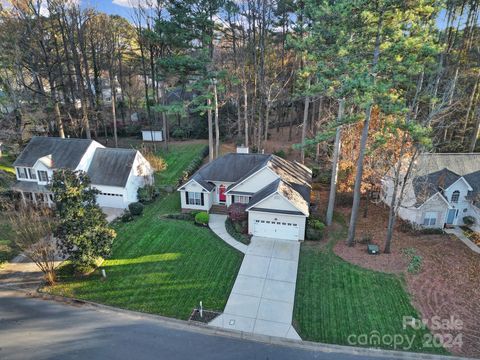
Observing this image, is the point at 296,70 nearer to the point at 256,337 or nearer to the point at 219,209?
the point at 219,209

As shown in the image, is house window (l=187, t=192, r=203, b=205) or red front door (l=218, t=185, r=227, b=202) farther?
red front door (l=218, t=185, r=227, b=202)

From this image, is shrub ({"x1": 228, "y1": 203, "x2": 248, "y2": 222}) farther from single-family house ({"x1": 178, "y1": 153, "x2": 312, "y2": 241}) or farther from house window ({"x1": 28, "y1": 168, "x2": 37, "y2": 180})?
house window ({"x1": 28, "y1": 168, "x2": 37, "y2": 180})

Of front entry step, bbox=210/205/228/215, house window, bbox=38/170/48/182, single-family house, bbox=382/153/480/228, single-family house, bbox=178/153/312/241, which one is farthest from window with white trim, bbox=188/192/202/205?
single-family house, bbox=382/153/480/228

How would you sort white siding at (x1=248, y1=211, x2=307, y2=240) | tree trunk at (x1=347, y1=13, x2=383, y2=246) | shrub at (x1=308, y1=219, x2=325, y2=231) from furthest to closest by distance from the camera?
shrub at (x1=308, y1=219, x2=325, y2=231), white siding at (x1=248, y1=211, x2=307, y2=240), tree trunk at (x1=347, y1=13, x2=383, y2=246)

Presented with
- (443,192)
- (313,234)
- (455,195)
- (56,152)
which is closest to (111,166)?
(56,152)

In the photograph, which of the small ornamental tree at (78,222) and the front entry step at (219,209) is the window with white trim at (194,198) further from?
the small ornamental tree at (78,222)
